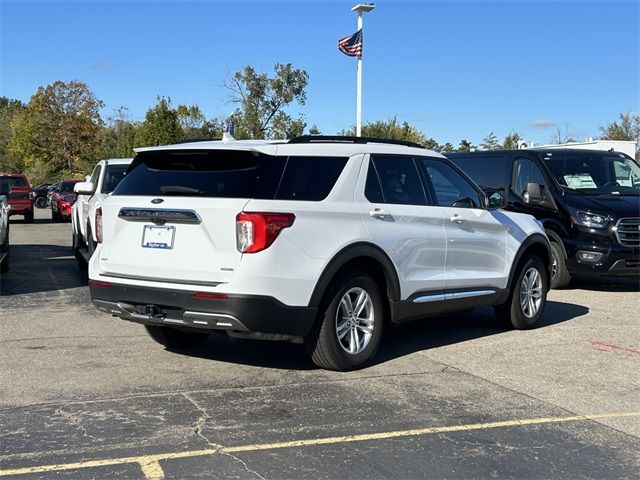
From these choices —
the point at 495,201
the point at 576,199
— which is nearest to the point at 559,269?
the point at 576,199

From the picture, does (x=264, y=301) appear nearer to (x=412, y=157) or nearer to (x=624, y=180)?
(x=412, y=157)

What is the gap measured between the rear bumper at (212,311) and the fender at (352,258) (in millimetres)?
157

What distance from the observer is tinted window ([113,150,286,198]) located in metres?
5.38

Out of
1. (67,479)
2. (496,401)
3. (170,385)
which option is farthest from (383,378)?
(67,479)

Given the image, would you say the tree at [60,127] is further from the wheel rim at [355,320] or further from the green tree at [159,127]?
the wheel rim at [355,320]

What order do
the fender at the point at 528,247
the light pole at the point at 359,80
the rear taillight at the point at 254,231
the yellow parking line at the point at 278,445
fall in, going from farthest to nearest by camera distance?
the light pole at the point at 359,80
the fender at the point at 528,247
the rear taillight at the point at 254,231
the yellow parking line at the point at 278,445

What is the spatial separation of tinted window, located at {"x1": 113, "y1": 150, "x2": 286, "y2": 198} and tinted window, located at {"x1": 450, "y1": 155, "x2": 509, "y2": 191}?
705 centimetres

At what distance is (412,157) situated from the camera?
22.0 feet

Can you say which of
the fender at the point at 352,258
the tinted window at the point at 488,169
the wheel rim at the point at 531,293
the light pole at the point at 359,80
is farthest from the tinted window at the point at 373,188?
the light pole at the point at 359,80

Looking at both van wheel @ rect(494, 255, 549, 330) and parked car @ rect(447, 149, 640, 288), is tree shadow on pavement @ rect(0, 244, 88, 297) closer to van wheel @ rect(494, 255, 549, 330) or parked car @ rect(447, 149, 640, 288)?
van wheel @ rect(494, 255, 549, 330)

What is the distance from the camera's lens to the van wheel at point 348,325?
5.64 metres

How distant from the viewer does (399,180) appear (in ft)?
21.1

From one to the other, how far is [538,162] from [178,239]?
7562 millimetres

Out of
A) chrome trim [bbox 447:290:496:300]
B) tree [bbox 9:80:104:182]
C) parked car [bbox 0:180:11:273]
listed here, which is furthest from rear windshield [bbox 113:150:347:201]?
tree [bbox 9:80:104:182]
